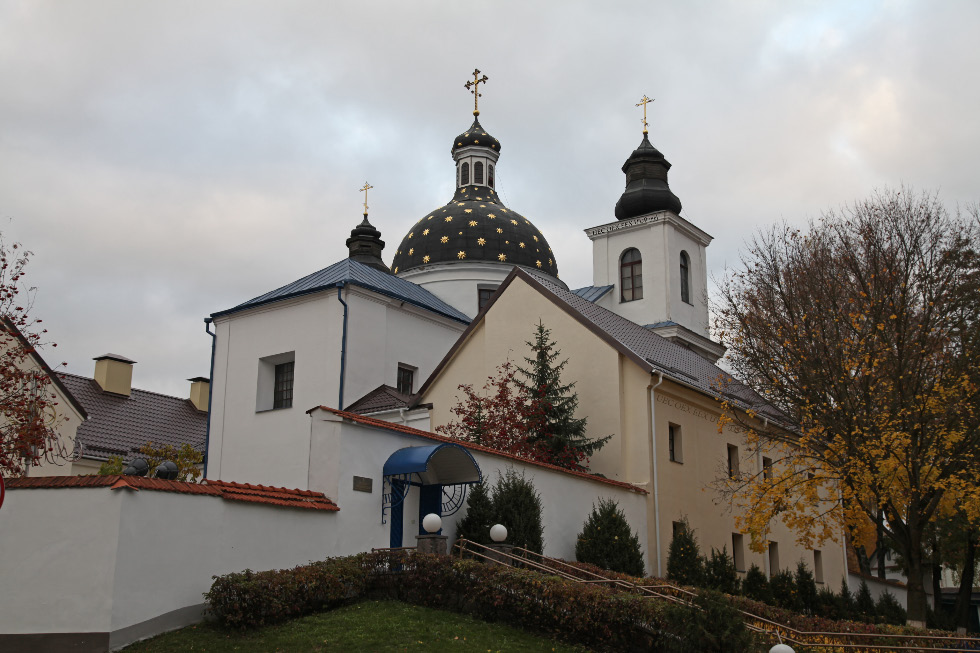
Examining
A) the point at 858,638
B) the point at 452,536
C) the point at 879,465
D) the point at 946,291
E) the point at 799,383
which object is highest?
the point at 946,291

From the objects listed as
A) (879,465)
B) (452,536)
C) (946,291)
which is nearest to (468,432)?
(452,536)

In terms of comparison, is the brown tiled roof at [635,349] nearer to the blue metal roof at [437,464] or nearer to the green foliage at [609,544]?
the green foliage at [609,544]

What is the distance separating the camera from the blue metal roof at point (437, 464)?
52.5 ft

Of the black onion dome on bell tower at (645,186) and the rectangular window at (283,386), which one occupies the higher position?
the black onion dome on bell tower at (645,186)

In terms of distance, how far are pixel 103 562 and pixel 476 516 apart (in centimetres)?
690

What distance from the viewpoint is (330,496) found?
15266 millimetres

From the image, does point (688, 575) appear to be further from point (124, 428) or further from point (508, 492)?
point (124, 428)

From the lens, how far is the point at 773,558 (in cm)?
2892

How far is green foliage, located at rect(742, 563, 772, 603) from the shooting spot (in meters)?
24.6

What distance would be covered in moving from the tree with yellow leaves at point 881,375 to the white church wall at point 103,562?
1175 centimetres

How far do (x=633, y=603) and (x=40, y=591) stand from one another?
715 cm

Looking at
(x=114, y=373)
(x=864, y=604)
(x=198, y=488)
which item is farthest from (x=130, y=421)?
(x=198, y=488)

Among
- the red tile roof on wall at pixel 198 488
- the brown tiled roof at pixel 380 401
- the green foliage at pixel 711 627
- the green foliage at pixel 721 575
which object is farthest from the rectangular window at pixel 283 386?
the green foliage at pixel 711 627

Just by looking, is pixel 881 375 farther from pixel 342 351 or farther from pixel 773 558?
pixel 342 351
